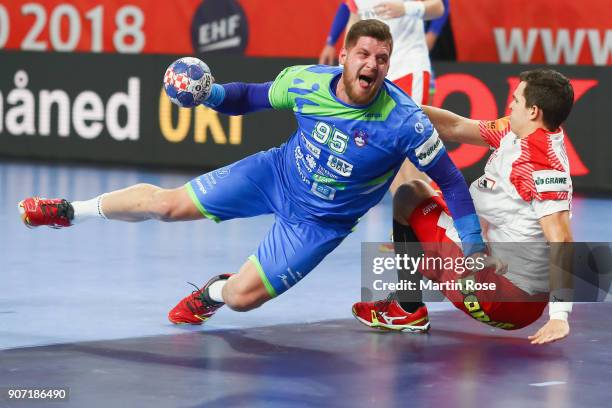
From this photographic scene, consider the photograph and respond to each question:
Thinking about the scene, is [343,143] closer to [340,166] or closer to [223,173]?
[340,166]

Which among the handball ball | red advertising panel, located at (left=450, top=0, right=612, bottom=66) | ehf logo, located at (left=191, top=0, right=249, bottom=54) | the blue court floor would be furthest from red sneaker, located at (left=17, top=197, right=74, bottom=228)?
ehf logo, located at (left=191, top=0, right=249, bottom=54)

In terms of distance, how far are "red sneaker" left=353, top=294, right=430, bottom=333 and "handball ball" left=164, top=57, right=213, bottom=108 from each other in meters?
1.38

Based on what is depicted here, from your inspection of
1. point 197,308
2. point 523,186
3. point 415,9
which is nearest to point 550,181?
point 523,186

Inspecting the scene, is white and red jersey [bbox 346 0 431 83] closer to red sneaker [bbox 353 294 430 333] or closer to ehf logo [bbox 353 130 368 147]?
red sneaker [bbox 353 294 430 333]

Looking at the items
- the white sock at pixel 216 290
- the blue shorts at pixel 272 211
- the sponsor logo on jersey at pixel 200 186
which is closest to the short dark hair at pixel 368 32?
the blue shorts at pixel 272 211

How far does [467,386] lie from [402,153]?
1.20m

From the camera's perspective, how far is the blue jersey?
605 centimetres

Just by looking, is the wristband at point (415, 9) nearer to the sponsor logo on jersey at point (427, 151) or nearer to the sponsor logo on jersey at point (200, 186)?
the sponsor logo on jersey at point (200, 186)

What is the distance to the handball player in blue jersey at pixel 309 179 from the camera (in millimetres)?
6035

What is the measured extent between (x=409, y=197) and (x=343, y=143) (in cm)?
59

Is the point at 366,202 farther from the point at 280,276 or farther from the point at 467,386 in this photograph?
the point at 467,386

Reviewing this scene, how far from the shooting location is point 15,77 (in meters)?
14.7

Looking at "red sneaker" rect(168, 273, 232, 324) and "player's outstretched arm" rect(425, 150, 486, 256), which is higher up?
"player's outstretched arm" rect(425, 150, 486, 256)

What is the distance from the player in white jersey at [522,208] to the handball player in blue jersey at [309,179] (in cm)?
29
